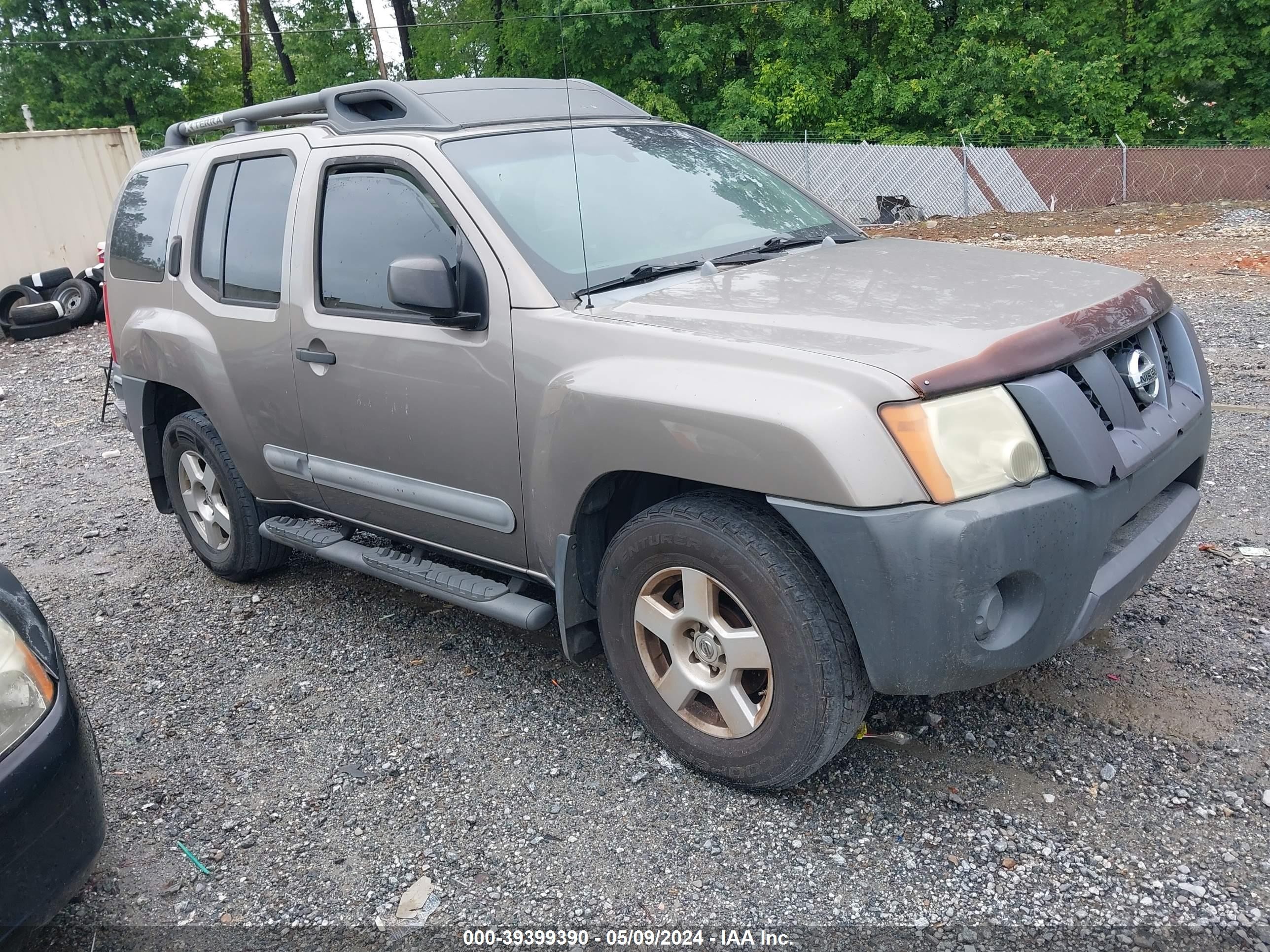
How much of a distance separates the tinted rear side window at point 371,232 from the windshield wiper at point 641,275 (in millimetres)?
486

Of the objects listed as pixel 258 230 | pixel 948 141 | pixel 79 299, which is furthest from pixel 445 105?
pixel 948 141

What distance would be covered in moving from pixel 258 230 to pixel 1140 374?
3.21 meters

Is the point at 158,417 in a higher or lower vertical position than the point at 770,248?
lower

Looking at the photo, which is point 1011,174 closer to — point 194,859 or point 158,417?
point 158,417

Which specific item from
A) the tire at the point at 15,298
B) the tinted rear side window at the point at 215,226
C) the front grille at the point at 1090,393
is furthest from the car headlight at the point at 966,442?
the tire at the point at 15,298

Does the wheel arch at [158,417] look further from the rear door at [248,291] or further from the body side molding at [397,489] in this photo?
the body side molding at [397,489]

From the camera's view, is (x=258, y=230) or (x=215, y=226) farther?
(x=215, y=226)

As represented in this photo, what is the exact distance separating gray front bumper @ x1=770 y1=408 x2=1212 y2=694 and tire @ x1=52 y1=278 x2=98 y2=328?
44.9ft

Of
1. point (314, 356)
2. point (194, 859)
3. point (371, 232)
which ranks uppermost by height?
point (371, 232)

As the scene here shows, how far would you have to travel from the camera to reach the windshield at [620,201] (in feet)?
10.4

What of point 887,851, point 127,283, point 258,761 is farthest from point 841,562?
point 127,283

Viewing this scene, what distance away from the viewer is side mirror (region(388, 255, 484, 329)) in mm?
2939

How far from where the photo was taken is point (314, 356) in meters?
3.58

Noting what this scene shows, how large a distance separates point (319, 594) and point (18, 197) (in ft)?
42.7
